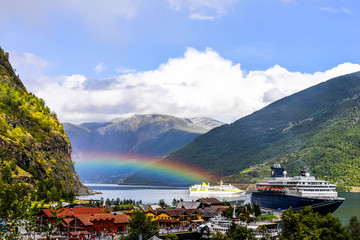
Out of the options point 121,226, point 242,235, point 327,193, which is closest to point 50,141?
point 121,226

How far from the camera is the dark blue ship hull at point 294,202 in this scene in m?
121

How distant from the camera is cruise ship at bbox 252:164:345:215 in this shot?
121812 millimetres

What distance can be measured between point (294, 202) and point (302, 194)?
3.61m

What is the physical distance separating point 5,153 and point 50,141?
158 ft

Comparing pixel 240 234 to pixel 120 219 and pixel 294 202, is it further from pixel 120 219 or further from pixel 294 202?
pixel 294 202

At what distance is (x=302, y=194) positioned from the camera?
127 metres

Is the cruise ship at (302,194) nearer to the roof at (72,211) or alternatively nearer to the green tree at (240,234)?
the green tree at (240,234)

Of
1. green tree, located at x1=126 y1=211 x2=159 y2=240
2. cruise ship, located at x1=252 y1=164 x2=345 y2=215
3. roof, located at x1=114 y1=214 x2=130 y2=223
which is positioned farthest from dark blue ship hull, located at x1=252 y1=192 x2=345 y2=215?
green tree, located at x1=126 y1=211 x2=159 y2=240

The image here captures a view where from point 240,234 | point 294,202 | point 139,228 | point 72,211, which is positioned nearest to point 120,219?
point 72,211

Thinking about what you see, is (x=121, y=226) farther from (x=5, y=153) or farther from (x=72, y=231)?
(x=5, y=153)

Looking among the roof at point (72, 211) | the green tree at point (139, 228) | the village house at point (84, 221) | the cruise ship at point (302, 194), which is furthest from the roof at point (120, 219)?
the cruise ship at point (302, 194)

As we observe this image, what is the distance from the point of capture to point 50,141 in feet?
652

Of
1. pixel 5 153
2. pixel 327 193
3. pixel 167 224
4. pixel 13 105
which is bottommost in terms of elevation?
pixel 167 224

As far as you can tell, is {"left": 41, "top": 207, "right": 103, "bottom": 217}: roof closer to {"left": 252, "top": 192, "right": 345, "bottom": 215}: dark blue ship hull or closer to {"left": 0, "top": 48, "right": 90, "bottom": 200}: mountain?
{"left": 0, "top": 48, "right": 90, "bottom": 200}: mountain
